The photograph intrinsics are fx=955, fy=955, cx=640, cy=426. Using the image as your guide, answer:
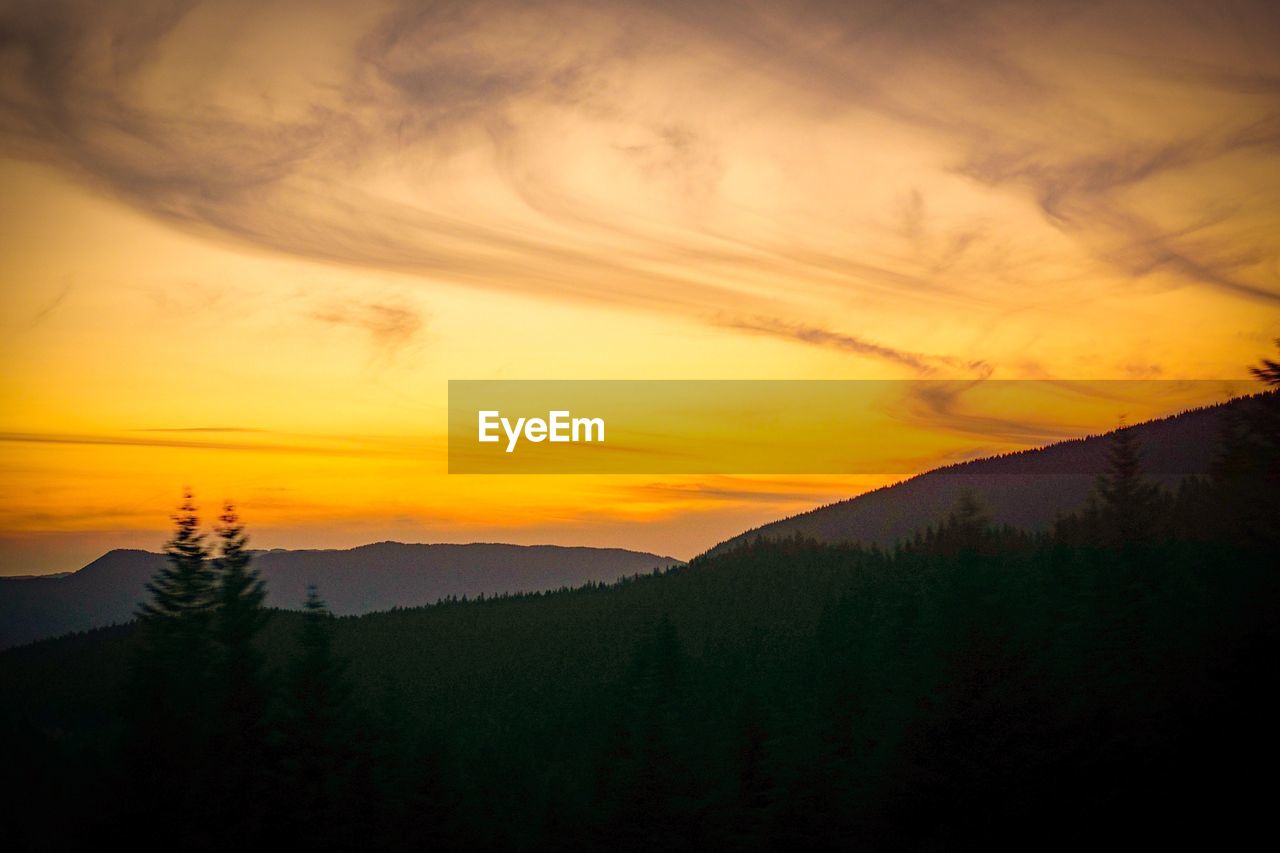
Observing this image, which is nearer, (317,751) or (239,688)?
(317,751)

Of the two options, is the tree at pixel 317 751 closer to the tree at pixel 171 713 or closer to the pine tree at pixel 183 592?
the tree at pixel 171 713

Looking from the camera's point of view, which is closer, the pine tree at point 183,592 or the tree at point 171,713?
the tree at point 171,713

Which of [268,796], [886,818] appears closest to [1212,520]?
[886,818]

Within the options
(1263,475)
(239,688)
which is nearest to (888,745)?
(1263,475)

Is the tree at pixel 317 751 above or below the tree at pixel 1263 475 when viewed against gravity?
below

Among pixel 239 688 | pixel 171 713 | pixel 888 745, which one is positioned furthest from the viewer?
pixel 239 688

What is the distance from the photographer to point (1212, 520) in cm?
6481

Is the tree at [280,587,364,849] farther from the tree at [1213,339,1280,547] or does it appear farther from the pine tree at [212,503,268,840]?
the tree at [1213,339,1280,547]

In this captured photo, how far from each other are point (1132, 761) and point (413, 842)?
96.7 feet

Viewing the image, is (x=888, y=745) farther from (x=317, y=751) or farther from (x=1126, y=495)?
(x=1126, y=495)

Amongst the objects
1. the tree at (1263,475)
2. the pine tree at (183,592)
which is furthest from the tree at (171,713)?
the tree at (1263,475)

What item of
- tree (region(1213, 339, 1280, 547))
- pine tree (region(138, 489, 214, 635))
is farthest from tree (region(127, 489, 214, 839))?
tree (region(1213, 339, 1280, 547))

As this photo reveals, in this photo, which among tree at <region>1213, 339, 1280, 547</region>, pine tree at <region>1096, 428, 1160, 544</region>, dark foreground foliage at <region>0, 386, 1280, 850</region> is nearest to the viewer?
dark foreground foliage at <region>0, 386, 1280, 850</region>

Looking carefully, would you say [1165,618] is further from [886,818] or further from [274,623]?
[274,623]
